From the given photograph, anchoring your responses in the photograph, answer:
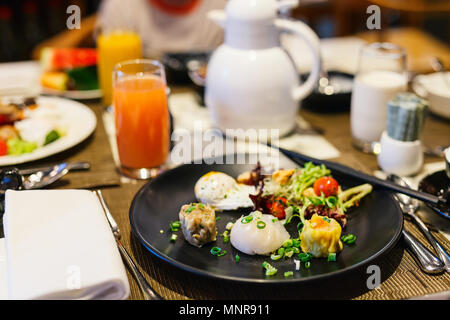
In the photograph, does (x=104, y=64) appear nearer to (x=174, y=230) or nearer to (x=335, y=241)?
(x=174, y=230)

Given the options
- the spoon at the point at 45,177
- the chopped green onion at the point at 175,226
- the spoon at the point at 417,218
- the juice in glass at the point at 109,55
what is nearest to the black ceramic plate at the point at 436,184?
the spoon at the point at 417,218

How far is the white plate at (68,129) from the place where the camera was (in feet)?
4.25

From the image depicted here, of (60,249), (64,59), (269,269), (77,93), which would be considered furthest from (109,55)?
(269,269)

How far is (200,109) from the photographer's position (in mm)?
1728

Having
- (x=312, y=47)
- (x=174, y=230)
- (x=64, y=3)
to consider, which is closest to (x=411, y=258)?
(x=174, y=230)

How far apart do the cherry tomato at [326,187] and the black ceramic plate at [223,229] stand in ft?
0.20

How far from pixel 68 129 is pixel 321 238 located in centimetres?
95

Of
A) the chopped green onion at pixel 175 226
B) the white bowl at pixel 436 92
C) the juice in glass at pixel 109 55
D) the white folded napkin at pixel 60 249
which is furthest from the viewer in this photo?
the juice in glass at pixel 109 55

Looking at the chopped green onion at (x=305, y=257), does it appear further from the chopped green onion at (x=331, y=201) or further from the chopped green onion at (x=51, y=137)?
the chopped green onion at (x=51, y=137)

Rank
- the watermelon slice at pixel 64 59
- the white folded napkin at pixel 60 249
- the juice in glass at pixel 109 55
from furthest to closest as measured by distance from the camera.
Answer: the watermelon slice at pixel 64 59, the juice in glass at pixel 109 55, the white folded napkin at pixel 60 249

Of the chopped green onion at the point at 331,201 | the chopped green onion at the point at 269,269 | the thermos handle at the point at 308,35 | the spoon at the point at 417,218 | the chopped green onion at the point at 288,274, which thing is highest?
the thermos handle at the point at 308,35

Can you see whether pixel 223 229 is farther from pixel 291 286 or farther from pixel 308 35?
pixel 308 35

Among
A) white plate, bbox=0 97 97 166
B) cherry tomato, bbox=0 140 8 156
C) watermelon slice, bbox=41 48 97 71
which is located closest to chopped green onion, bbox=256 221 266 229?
white plate, bbox=0 97 97 166
